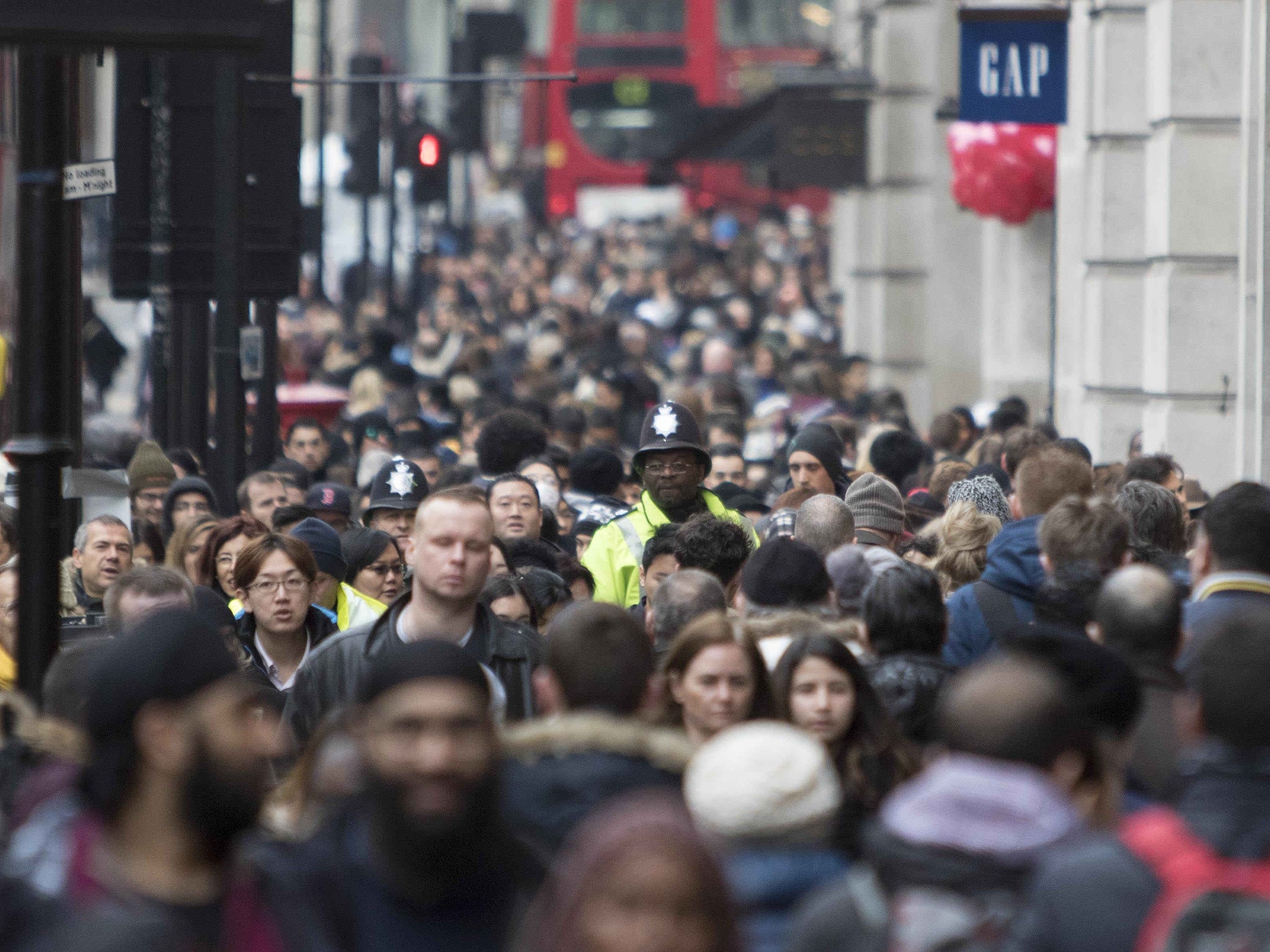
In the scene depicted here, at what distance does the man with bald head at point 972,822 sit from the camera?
3.42 m

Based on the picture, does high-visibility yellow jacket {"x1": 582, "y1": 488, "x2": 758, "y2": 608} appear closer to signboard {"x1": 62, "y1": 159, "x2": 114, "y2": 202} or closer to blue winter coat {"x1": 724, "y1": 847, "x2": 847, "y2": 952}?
signboard {"x1": 62, "y1": 159, "x2": 114, "y2": 202}

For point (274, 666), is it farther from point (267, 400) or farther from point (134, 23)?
point (267, 400)

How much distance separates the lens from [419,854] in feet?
11.2

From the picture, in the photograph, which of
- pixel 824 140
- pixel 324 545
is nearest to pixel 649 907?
pixel 324 545

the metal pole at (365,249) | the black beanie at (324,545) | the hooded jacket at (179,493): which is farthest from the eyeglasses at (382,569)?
the metal pole at (365,249)

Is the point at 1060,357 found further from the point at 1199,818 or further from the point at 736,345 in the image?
the point at 1199,818

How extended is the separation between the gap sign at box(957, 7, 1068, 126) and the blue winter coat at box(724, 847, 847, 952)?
383 inches

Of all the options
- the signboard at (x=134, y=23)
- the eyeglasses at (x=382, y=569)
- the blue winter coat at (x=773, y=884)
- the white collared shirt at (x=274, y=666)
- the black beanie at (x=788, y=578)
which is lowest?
the white collared shirt at (x=274, y=666)

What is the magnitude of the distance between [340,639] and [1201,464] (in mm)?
7279

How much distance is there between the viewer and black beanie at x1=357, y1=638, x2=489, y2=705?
3627 millimetres

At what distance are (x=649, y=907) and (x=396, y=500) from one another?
242 inches

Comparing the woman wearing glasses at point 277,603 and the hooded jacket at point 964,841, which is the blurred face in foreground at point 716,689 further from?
the woman wearing glasses at point 277,603

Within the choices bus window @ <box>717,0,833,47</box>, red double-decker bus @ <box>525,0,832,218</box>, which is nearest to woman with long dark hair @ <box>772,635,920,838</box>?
red double-decker bus @ <box>525,0,832,218</box>

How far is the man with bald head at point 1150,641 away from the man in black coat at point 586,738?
3.97 feet
